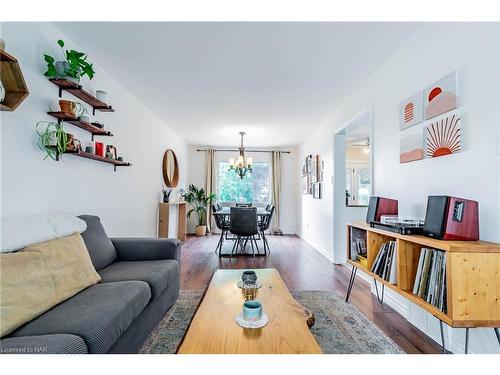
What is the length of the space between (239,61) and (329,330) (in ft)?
8.29

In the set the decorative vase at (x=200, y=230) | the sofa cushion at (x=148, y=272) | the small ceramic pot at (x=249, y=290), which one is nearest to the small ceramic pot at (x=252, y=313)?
the small ceramic pot at (x=249, y=290)

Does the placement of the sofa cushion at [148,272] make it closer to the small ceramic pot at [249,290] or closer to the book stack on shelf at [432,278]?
the small ceramic pot at [249,290]

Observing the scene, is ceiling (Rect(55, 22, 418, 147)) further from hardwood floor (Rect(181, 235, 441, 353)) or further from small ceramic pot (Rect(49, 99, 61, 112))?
hardwood floor (Rect(181, 235, 441, 353))

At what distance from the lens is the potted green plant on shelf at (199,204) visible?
21.0 ft

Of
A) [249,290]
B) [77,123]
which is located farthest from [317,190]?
[77,123]

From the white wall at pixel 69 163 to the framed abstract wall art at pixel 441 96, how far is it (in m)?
2.93

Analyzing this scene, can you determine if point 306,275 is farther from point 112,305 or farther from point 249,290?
point 112,305

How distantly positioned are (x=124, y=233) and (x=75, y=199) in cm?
104

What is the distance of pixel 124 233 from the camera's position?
319 centimetres

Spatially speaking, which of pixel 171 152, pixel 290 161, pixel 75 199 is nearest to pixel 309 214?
pixel 290 161

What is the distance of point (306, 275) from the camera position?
10.7ft

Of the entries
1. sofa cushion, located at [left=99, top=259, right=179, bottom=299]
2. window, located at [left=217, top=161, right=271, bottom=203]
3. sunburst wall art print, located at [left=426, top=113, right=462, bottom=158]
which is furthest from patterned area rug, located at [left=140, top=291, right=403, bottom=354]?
window, located at [left=217, top=161, right=271, bottom=203]

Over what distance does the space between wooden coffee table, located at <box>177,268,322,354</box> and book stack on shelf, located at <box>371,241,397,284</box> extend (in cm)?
82

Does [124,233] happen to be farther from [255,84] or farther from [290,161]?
[290,161]
